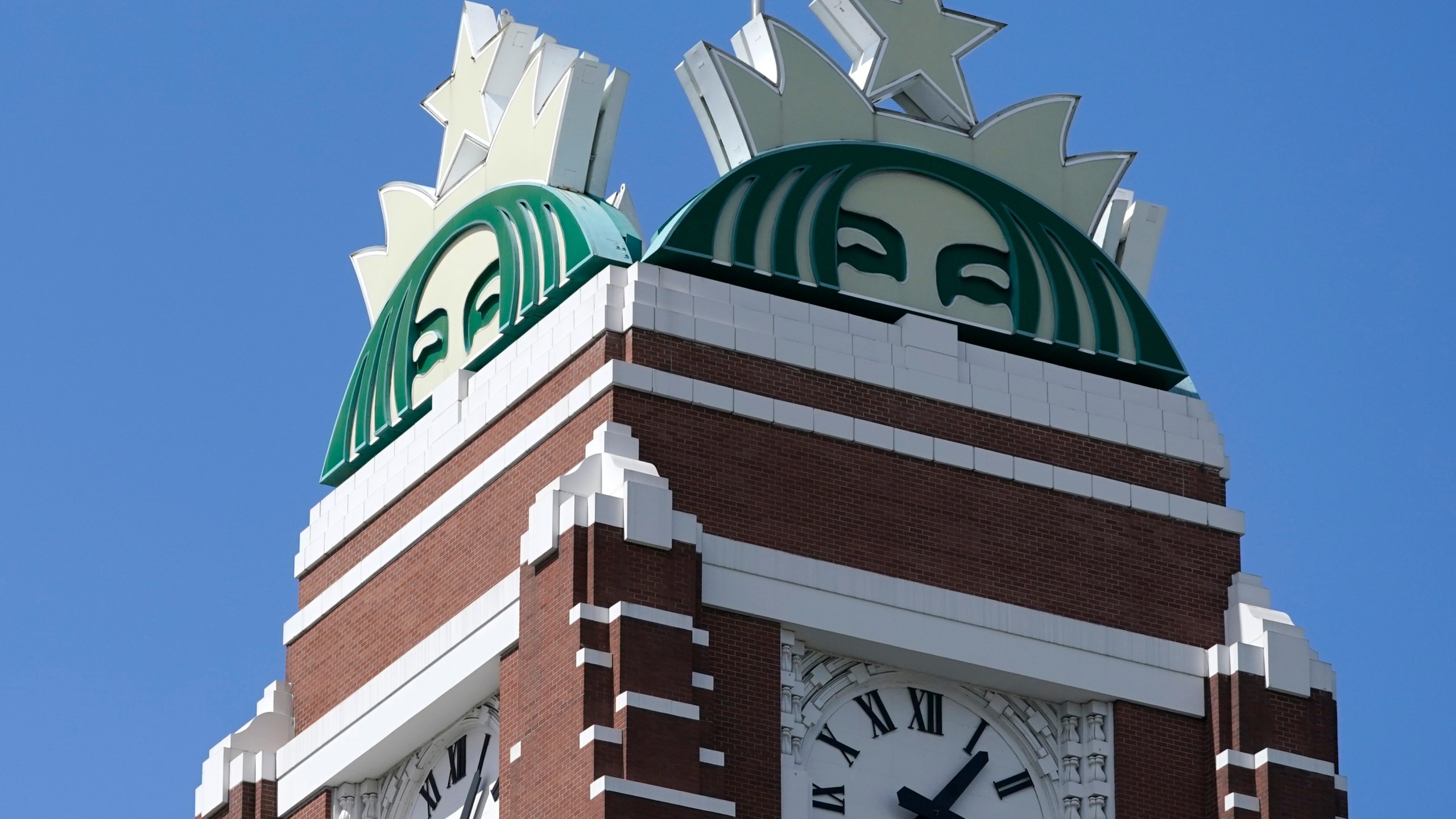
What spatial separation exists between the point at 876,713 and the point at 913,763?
0.74 meters

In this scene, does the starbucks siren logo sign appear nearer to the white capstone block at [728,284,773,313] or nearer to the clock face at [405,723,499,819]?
the white capstone block at [728,284,773,313]

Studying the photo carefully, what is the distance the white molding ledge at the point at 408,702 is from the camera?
173 ft

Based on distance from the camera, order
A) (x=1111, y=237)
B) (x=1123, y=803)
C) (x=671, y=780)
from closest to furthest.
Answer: (x=671, y=780) → (x=1123, y=803) → (x=1111, y=237)

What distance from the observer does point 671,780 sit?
163 ft

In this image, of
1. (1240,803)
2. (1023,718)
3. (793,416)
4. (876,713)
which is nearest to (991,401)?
(793,416)

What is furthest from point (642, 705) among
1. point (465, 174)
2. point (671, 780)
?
point (465, 174)

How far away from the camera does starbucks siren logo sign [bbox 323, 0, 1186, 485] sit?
54500 mm

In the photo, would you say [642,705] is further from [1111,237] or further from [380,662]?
[1111,237]

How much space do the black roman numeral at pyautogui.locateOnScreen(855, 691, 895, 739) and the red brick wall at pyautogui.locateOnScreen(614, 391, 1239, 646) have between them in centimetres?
152

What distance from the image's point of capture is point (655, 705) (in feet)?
164

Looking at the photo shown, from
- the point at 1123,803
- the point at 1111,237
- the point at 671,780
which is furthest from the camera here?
the point at 1111,237

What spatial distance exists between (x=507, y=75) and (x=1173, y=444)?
33.9 ft

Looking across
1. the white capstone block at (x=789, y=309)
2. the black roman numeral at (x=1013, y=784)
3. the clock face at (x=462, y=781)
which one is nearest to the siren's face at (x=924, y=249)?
the white capstone block at (x=789, y=309)

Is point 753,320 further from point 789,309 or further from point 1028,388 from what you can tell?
point 1028,388
